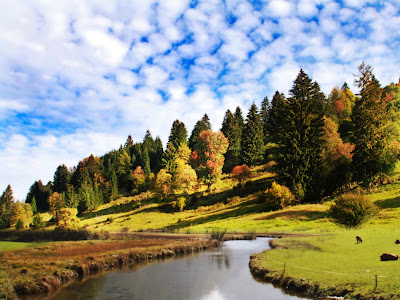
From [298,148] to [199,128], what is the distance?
235 ft

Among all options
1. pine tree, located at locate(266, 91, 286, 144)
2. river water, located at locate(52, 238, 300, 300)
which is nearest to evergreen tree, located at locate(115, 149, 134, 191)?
pine tree, located at locate(266, 91, 286, 144)

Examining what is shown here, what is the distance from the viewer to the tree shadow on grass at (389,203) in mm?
48034

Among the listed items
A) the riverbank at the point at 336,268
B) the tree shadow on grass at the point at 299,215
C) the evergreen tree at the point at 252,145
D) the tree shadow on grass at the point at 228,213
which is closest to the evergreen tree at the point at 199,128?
the evergreen tree at the point at 252,145

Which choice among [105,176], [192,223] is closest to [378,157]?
[192,223]

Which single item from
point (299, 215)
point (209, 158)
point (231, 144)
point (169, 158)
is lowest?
point (299, 215)

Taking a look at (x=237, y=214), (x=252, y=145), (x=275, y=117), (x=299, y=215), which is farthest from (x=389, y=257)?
(x=275, y=117)

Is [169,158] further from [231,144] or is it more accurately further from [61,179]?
[61,179]

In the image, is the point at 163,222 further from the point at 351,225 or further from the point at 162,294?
the point at 162,294

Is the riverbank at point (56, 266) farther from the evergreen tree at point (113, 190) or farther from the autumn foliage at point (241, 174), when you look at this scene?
the evergreen tree at point (113, 190)

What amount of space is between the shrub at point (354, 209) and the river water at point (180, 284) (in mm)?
14646

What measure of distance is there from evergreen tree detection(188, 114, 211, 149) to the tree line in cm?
45

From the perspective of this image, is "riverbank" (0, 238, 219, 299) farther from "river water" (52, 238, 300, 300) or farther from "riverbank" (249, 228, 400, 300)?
"riverbank" (249, 228, 400, 300)

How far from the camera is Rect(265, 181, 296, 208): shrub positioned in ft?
200

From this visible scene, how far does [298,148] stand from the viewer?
66.7 meters
